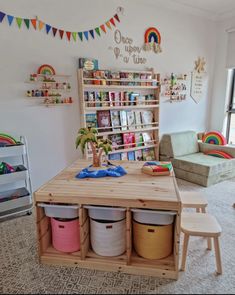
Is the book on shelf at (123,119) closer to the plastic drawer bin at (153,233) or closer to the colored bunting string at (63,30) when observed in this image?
the colored bunting string at (63,30)

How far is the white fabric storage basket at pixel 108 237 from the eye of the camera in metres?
1.57

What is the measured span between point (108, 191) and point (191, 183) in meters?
2.14

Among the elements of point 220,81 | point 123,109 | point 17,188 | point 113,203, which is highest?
point 220,81

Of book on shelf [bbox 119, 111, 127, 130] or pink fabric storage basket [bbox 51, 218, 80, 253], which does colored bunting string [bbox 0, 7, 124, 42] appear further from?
pink fabric storage basket [bbox 51, 218, 80, 253]

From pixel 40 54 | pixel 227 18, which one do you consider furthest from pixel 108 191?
pixel 227 18

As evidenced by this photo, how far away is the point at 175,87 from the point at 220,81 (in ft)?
3.66

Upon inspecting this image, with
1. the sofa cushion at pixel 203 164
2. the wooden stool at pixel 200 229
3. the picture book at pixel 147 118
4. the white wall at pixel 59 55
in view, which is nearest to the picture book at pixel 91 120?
the white wall at pixel 59 55

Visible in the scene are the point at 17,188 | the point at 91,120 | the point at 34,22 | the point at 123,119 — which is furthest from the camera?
the point at 123,119

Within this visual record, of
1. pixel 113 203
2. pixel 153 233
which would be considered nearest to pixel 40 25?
pixel 113 203

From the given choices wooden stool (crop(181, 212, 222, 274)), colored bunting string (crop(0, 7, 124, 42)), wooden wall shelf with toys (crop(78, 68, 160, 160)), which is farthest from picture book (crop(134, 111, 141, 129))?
wooden stool (crop(181, 212, 222, 274))

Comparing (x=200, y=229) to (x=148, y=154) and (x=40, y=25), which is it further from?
(x=40, y=25)

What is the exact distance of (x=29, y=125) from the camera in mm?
2598

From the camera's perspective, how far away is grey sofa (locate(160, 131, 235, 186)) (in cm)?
315

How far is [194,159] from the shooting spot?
341 centimetres
